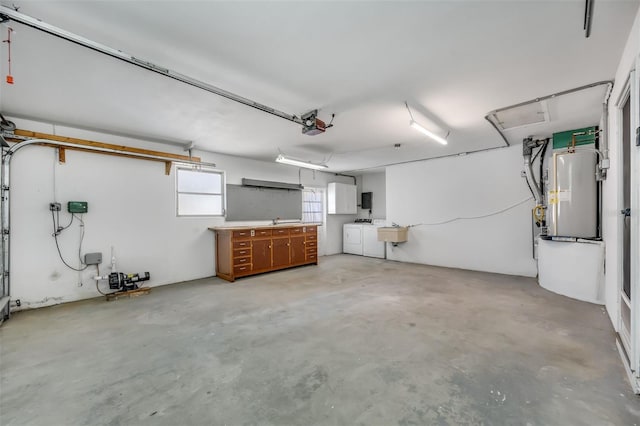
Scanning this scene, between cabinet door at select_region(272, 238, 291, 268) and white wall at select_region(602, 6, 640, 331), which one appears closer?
white wall at select_region(602, 6, 640, 331)

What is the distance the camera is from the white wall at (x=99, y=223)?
11.7 feet

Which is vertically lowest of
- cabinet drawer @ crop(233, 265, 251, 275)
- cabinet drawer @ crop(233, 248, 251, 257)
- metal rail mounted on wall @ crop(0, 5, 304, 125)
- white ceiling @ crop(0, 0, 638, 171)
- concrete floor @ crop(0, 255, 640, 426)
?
concrete floor @ crop(0, 255, 640, 426)

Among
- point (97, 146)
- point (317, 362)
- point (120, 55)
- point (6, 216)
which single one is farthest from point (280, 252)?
point (120, 55)

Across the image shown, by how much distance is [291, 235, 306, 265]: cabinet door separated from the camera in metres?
6.02

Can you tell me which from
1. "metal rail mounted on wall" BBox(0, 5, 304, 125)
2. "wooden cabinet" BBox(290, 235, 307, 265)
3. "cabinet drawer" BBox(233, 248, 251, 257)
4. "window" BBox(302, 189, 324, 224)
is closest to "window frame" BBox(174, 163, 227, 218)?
"cabinet drawer" BBox(233, 248, 251, 257)

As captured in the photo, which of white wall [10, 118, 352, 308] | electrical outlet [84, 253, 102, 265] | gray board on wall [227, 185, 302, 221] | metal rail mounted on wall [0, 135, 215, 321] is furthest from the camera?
gray board on wall [227, 185, 302, 221]

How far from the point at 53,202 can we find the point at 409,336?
4.99m

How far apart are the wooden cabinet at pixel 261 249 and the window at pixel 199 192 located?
0.51 m

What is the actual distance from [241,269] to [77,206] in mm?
2642

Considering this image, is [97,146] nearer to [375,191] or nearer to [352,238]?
[352,238]

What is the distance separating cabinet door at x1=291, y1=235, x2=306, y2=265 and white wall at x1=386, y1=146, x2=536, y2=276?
2452mm

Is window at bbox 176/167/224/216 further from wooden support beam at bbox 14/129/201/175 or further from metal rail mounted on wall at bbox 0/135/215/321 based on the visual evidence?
metal rail mounted on wall at bbox 0/135/215/321

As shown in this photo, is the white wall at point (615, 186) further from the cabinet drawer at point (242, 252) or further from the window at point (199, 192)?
the window at point (199, 192)

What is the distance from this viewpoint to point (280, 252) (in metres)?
5.78
